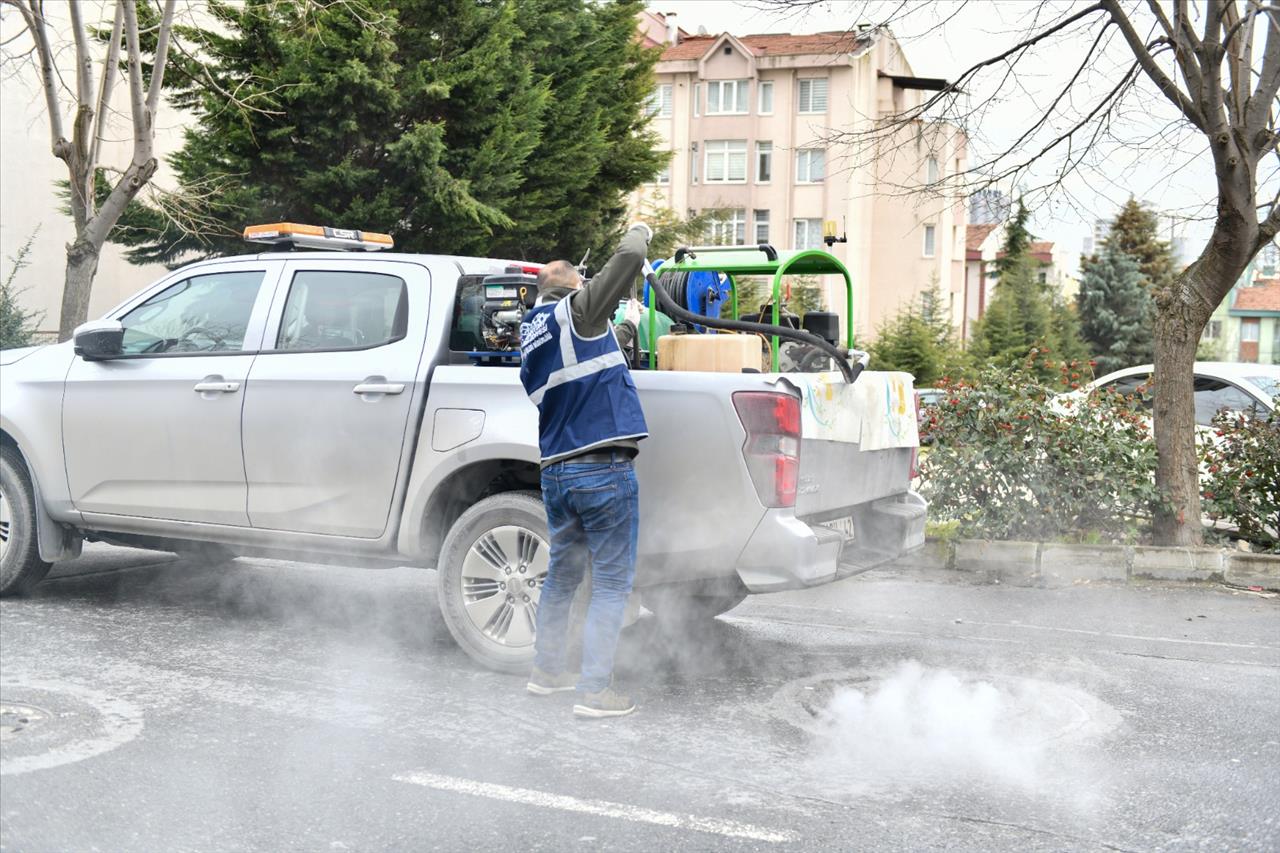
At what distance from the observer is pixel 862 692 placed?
18.0 ft

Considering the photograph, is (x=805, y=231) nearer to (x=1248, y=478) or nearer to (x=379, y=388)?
(x=1248, y=478)

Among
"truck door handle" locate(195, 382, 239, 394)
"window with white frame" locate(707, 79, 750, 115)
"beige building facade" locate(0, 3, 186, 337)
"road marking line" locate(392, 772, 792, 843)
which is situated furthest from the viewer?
"window with white frame" locate(707, 79, 750, 115)

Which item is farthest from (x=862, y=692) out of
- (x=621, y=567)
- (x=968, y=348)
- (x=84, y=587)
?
(x=968, y=348)

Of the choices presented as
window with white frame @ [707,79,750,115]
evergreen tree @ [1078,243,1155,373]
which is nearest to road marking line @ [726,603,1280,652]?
evergreen tree @ [1078,243,1155,373]

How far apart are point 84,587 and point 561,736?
397cm

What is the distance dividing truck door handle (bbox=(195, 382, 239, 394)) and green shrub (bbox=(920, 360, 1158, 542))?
4.92 m

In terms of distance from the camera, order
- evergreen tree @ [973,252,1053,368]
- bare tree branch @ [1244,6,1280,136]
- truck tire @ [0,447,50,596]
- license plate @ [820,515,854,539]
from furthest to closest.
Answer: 1. evergreen tree @ [973,252,1053,368]
2. bare tree branch @ [1244,6,1280,136]
3. truck tire @ [0,447,50,596]
4. license plate @ [820,515,854,539]

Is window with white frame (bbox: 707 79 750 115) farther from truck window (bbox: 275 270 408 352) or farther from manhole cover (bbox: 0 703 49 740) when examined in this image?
manhole cover (bbox: 0 703 49 740)

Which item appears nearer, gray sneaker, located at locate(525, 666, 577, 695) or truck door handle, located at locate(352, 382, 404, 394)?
gray sneaker, located at locate(525, 666, 577, 695)

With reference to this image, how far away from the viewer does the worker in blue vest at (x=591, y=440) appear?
200 inches

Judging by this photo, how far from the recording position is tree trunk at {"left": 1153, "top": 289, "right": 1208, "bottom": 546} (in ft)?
29.7

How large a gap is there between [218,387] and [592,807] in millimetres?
3212

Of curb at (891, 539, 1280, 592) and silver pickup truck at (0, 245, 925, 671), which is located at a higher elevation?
silver pickup truck at (0, 245, 925, 671)

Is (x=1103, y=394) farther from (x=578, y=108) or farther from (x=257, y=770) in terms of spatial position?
(x=578, y=108)
